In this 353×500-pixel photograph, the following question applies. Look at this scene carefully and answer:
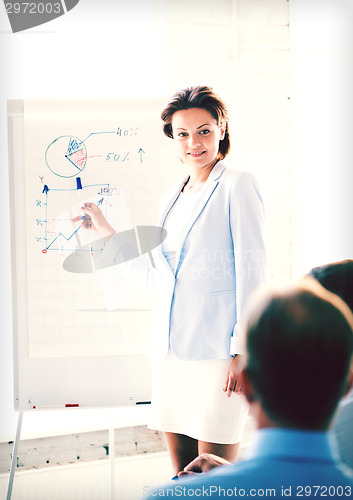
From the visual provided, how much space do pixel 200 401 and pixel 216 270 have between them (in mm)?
404

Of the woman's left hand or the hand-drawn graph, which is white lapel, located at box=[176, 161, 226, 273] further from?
the woman's left hand

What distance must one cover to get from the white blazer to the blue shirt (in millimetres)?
994

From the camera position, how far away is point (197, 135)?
5.80 feet

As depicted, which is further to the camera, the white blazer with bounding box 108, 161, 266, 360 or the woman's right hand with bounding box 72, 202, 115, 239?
the woman's right hand with bounding box 72, 202, 115, 239

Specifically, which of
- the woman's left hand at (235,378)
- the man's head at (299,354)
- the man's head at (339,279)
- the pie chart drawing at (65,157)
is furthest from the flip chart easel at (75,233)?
the man's head at (299,354)

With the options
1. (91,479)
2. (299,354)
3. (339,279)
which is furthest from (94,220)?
(299,354)

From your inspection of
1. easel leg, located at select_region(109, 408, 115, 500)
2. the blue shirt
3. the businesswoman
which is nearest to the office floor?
easel leg, located at select_region(109, 408, 115, 500)

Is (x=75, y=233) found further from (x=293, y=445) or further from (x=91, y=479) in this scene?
(x=293, y=445)

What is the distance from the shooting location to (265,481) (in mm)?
637

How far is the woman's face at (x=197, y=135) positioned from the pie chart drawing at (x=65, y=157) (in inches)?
13.4

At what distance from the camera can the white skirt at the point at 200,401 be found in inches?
66.6

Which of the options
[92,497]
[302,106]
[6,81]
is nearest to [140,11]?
[6,81]

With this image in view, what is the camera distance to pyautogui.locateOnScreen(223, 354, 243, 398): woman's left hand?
1649 mm

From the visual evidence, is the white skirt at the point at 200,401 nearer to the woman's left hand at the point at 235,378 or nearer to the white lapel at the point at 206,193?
the woman's left hand at the point at 235,378
